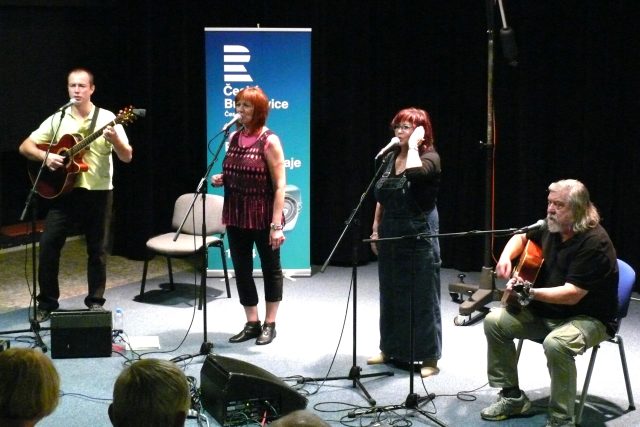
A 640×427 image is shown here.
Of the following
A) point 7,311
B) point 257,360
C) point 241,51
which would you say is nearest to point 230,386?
point 257,360

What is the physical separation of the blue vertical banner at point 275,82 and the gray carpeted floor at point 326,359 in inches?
32.5

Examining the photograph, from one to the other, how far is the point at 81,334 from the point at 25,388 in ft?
10.3

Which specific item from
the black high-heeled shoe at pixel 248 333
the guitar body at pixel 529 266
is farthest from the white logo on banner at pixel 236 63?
the guitar body at pixel 529 266

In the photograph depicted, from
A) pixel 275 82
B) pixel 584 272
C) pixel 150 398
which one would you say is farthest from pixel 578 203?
pixel 275 82

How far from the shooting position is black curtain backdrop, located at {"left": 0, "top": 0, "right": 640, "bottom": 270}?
6.67 metres

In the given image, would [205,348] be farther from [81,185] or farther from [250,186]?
[81,185]

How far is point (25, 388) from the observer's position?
2.22 meters

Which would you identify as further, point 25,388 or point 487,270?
point 487,270

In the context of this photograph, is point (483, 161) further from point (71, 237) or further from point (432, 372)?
point (71, 237)

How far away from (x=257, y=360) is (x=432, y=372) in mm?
981

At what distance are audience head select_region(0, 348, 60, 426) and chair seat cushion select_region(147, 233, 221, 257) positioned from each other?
13.3 feet

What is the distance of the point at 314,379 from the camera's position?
4.89 metres

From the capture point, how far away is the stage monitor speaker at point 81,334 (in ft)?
17.3

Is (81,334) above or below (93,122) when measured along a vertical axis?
below
